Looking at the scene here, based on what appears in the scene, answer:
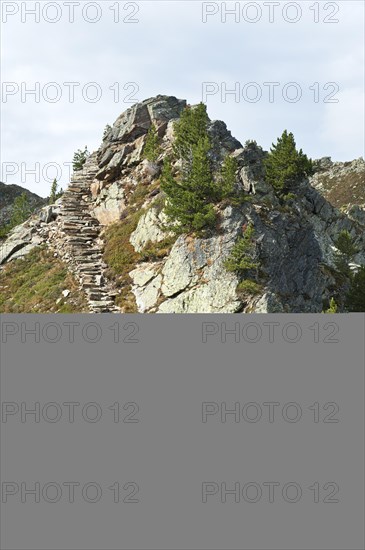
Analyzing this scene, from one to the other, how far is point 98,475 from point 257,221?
2443cm

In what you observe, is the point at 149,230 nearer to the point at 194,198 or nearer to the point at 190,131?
the point at 194,198

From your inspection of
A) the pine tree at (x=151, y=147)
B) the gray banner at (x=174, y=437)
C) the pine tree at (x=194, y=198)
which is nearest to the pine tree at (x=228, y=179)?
the pine tree at (x=194, y=198)

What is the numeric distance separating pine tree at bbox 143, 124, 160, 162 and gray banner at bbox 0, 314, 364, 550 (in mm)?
33492

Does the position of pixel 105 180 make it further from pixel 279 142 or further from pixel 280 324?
pixel 280 324

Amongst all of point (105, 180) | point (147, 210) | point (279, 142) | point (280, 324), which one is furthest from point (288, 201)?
point (280, 324)

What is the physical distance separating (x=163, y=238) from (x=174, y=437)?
25.5 metres

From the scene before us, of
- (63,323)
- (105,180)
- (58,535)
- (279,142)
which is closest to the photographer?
(58,535)

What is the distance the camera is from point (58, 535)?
5.49 m

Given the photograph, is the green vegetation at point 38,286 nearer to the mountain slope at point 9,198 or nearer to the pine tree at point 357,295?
the pine tree at point 357,295

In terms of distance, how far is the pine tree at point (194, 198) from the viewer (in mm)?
28141

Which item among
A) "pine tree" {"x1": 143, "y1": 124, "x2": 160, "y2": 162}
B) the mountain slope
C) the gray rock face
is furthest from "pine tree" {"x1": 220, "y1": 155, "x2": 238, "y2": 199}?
the mountain slope

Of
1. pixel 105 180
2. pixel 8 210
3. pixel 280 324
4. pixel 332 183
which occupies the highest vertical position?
pixel 332 183

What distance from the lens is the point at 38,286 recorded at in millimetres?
32781

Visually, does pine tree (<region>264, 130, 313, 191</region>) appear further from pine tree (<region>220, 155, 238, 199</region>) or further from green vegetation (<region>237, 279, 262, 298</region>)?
green vegetation (<region>237, 279, 262, 298</region>)
